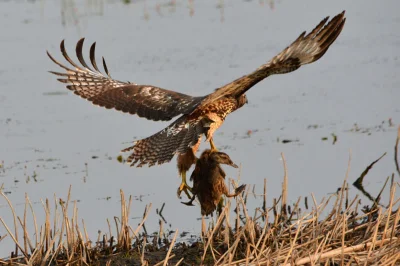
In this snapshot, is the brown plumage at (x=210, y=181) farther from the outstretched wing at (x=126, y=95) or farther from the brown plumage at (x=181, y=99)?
the outstretched wing at (x=126, y=95)

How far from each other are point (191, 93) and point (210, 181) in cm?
482

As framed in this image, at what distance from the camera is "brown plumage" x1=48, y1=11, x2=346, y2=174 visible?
7.31 meters

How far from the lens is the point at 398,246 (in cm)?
641

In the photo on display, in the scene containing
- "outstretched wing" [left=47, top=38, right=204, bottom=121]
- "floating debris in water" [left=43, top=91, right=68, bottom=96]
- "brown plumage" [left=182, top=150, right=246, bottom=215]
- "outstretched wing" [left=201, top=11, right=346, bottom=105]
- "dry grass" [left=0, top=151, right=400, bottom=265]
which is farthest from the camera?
"floating debris in water" [left=43, top=91, right=68, bottom=96]

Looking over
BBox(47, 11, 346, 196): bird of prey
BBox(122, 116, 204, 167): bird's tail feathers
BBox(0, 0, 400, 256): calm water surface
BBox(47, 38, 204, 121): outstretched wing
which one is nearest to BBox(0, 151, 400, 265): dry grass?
BBox(122, 116, 204, 167): bird's tail feathers

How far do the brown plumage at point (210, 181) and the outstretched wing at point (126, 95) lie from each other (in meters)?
0.64

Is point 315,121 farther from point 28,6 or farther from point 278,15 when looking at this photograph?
point 28,6

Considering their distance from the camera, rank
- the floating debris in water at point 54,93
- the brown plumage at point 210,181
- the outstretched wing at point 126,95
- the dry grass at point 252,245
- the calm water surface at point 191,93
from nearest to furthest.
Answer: the dry grass at point 252,245 < the brown plumage at point 210,181 < the outstretched wing at point 126,95 < the calm water surface at point 191,93 < the floating debris in water at point 54,93

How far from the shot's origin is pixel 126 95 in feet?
28.5

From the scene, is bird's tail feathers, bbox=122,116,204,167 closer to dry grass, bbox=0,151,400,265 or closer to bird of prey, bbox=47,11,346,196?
bird of prey, bbox=47,11,346,196

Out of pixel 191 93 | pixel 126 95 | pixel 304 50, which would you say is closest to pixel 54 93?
pixel 191 93

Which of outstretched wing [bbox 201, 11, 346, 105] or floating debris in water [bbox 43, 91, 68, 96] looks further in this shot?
floating debris in water [bbox 43, 91, 68, 96]

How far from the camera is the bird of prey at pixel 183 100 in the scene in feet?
24.0

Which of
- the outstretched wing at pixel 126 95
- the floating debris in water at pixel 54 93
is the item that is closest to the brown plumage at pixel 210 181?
the outstretched wing at pixel 126 95
